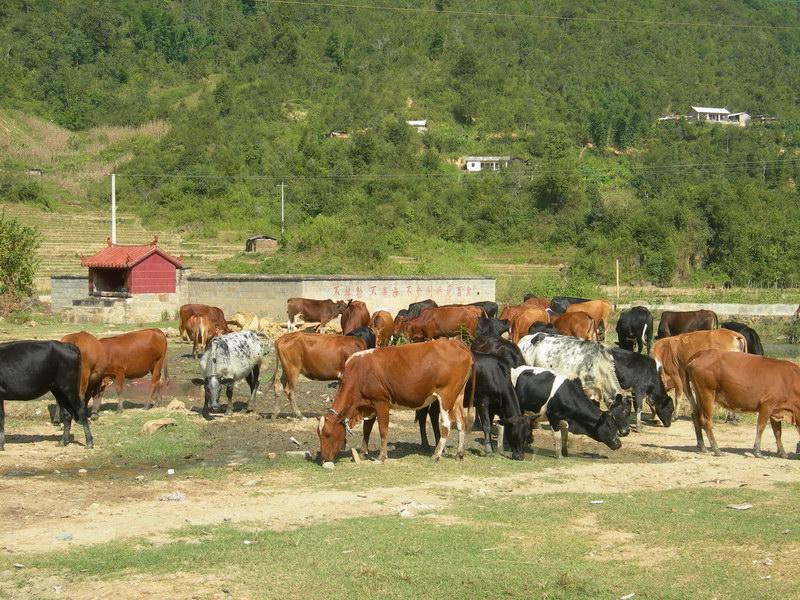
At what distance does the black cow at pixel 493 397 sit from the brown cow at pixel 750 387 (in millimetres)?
2598

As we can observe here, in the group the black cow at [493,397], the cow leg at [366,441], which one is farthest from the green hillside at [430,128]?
the cow leg at [366,441]

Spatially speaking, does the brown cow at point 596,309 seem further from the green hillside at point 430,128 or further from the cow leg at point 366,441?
the green hillside at point 430,128

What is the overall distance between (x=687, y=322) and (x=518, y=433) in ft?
36.6

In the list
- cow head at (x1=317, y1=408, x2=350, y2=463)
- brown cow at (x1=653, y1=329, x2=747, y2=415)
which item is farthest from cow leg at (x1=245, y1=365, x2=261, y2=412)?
brown cow at (x1=653, y1=329, x2=747, y2=415)

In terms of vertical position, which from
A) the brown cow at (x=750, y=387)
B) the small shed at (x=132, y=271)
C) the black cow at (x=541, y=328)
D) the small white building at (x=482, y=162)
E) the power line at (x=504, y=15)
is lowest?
the brown cow at (x=750, y=387)

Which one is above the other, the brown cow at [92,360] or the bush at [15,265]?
the bush at [15,265]

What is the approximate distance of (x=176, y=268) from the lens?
3541 centimetres

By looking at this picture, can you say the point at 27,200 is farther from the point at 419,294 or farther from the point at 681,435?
the point at 681,435

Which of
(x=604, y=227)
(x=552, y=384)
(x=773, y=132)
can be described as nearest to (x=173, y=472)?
(x=552, y=384)

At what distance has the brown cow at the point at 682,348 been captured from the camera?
1862 centimetres

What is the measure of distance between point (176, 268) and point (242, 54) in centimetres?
7083

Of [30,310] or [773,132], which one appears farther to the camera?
[773,132]

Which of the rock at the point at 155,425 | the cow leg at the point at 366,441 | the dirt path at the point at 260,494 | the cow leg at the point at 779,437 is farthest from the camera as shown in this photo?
the rock at the point at 155,425

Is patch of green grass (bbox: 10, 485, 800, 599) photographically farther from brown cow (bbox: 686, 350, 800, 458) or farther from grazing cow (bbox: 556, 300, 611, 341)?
grazing cow (bbox: 556, 300, 611, 341)
